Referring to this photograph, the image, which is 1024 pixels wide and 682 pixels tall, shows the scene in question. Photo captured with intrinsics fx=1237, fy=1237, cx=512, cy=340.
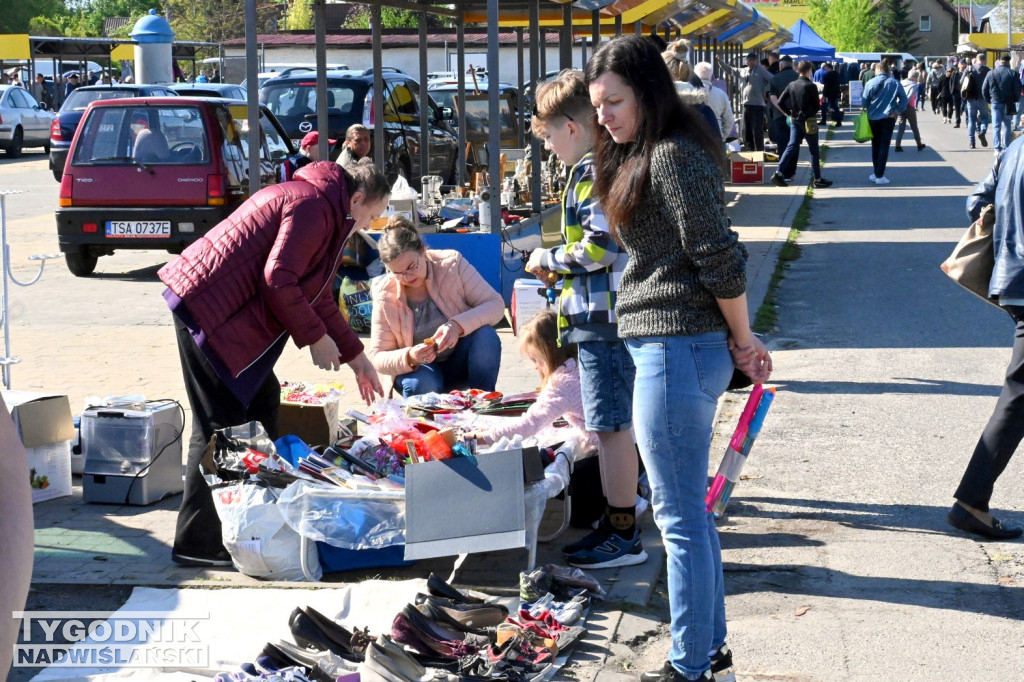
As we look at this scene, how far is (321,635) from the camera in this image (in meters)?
4.02

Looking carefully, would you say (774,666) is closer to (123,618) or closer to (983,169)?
(123,618)

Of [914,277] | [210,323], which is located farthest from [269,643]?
[914,277]

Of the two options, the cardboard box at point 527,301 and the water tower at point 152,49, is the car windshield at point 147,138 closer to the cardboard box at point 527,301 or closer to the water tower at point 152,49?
the cardboard box at point 527,301

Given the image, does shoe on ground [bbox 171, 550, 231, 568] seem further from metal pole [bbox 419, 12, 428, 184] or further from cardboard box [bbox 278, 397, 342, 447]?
metal pole [bbox 419, 12, 428, 184]

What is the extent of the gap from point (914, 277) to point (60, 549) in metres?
9.02

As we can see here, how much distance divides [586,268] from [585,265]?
0.14 feet

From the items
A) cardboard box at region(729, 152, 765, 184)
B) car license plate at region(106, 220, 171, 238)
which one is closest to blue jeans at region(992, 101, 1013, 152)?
cardboard box at region(729, 152, 765, 184)

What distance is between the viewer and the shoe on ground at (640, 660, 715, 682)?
354 cm

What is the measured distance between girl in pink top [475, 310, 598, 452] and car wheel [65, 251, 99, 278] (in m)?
8.66

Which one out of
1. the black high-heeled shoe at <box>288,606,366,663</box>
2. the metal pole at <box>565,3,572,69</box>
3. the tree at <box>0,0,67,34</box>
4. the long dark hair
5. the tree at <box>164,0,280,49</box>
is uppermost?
the tree at <box>0,0,67,34</box>

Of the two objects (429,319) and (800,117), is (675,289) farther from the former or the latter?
(800,117)

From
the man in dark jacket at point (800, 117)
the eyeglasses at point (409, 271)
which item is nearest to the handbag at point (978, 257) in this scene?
the eyeglasses at point (409, 271)

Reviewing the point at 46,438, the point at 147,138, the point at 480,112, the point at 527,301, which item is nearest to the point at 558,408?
the point at 46,438

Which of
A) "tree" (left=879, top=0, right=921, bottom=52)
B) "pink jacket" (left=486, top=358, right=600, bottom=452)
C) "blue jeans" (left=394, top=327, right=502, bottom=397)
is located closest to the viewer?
"pink jacket" (left=486, top=358, right=600, bottom=452)
